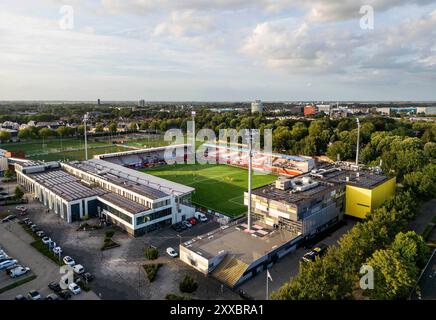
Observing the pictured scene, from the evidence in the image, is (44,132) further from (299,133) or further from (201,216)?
(201,216)

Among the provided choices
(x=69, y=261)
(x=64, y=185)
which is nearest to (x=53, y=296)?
(x=69, y=261)

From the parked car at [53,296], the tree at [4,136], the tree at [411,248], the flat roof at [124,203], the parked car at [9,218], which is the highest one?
the tree at [4,136]

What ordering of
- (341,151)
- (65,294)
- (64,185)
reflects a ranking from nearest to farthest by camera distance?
(65,294) → (64,185) → (341,151)

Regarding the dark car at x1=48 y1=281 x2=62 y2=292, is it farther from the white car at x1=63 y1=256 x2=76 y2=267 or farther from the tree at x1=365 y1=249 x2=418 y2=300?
the tree at x1=365 y1=249 x2=418 y2=300

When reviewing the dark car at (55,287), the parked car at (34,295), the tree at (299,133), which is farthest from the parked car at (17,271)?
the tree at (299,133)

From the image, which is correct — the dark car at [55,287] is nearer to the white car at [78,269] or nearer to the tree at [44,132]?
the white car at [78,269]
